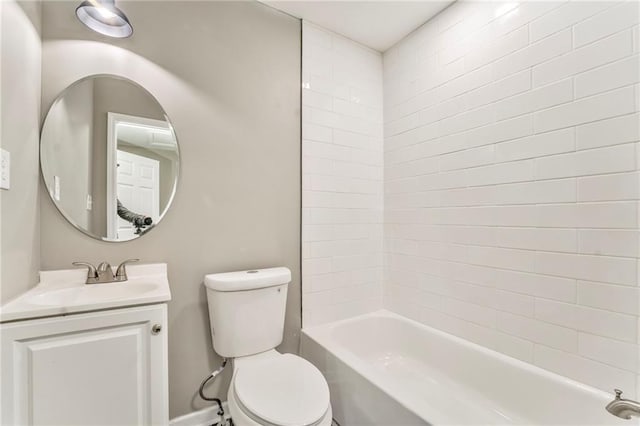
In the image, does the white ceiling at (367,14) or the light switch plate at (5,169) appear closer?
the light switch plate at (5,169)

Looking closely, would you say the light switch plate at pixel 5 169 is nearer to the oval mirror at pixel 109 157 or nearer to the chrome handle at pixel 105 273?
the oval mirror at pixel 109 157

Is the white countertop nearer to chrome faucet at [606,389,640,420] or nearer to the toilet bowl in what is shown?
the toilet bowl

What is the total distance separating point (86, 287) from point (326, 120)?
161 centimetres

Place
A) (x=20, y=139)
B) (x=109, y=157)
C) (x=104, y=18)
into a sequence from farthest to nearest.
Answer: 1. (x=109, y=157)
2. (x=104, y=18)
3. (x=20, y=139)

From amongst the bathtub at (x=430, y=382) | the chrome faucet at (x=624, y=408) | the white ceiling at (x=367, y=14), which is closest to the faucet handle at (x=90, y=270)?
the bathtub at (x=430, y=382)

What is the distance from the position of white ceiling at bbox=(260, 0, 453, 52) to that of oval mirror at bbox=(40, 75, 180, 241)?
1.03 metres

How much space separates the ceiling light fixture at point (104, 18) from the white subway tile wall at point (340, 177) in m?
0.99

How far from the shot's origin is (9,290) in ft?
3.35

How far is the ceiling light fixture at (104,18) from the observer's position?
1212 mm

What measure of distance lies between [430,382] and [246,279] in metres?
1.25

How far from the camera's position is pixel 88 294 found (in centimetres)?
112

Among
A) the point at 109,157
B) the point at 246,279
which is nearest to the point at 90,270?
the point at 109,157

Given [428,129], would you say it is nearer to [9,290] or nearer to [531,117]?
[531,117]

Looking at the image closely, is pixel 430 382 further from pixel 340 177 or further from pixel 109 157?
pixel 109 157
